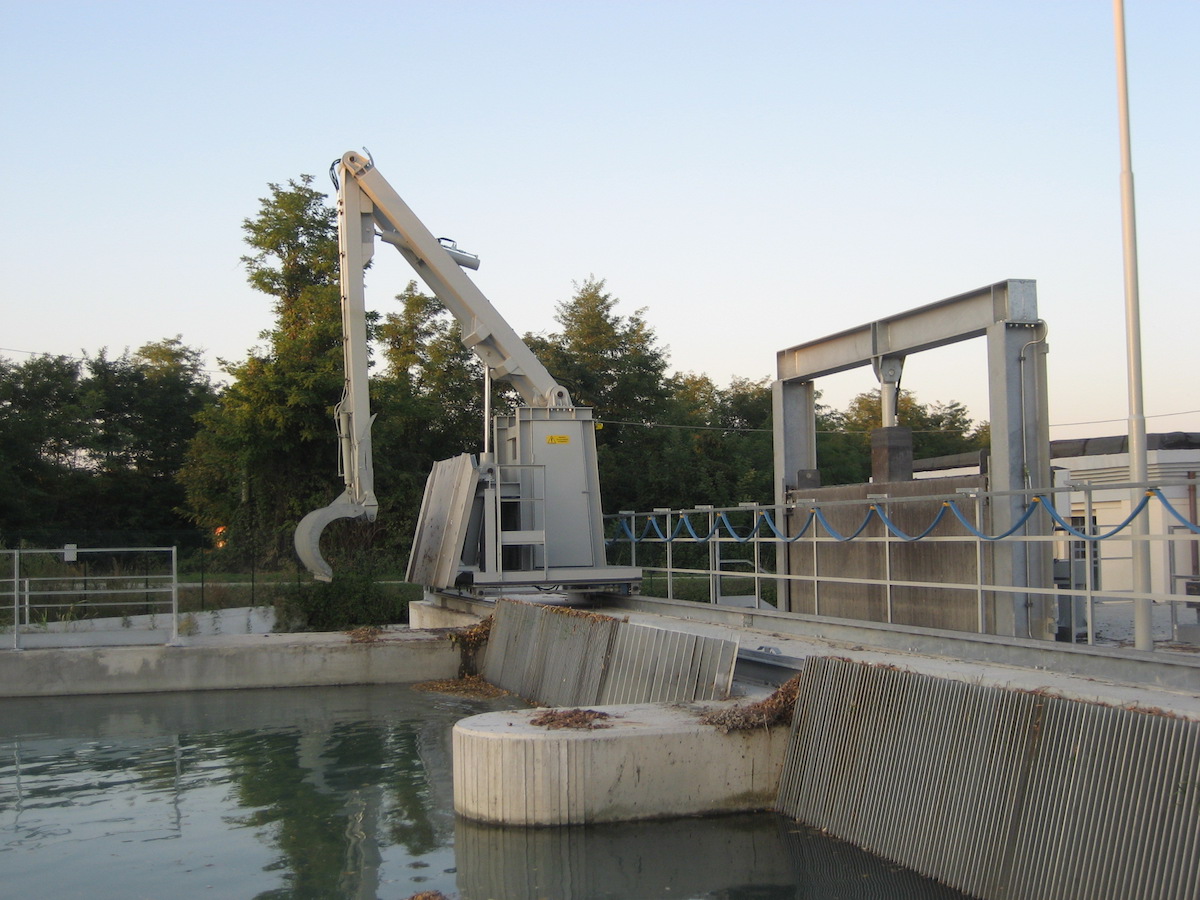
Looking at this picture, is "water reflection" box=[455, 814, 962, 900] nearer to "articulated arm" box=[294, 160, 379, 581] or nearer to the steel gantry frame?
the steel gantry frame

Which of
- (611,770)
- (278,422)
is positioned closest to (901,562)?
(611,770)

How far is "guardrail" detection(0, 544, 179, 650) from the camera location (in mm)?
15789

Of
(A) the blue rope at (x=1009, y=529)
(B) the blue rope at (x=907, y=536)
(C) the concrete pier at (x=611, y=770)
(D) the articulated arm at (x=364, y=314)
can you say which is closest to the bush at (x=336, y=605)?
(D) the articulated arm at (x=364, y=314)

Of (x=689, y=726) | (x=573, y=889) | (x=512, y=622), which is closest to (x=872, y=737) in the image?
(x=689, y=726)

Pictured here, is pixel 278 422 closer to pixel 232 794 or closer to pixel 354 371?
pixel 354 371

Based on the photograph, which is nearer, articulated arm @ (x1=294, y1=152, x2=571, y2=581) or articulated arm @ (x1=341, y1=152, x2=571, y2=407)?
articulated arm @ (x1=294, y1=152, x2=571, y2=581)

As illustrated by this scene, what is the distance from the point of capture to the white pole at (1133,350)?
883 centimetres

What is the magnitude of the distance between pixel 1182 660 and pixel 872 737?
2.41 meters

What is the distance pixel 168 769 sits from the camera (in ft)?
35.8

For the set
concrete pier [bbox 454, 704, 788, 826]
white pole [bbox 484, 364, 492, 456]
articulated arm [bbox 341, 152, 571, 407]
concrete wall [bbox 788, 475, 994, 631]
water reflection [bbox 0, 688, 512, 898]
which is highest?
articulated arm [bbox 341, 152, 571, 407]

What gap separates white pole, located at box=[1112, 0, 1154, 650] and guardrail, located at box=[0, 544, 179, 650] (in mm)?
11349

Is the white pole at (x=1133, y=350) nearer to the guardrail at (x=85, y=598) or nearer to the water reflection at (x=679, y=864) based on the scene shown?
the water reflection at (x=679, y=864)

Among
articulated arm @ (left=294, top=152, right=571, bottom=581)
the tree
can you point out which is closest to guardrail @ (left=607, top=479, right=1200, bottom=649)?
articulated arm @ (left=294, top=152, right=571, bottom=581)

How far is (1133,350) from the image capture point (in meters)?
9.52
